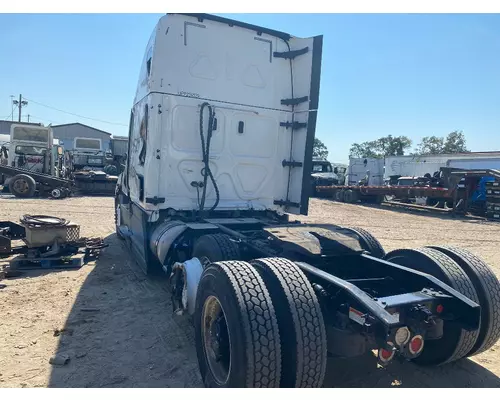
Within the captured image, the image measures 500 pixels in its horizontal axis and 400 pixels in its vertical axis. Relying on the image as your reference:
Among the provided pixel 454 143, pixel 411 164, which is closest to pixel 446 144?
pixel 454 143

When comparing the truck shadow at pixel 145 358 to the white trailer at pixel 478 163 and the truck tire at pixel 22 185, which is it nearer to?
the truck tire at pixel 22 185

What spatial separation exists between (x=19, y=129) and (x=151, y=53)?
15594 millimetres

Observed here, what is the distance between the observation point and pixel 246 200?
19.8 ft

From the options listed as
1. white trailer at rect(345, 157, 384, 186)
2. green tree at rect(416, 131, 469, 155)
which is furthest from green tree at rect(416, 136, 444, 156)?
white trailer at rect(345, 157, 384, 186)

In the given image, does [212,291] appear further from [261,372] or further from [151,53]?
[151,53]

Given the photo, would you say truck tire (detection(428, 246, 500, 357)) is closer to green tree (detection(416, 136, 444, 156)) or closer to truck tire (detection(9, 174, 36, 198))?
truck tire (detection(9, 174, 36, 198))

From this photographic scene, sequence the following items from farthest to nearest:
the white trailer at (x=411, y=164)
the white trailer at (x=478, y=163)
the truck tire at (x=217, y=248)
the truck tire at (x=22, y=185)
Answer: the white trailer at (x=411, y=164) → the white trailer at (x=478, y=163) → the truck tire at (x=22, y=185) → the truck tire at (x=217, y=248)

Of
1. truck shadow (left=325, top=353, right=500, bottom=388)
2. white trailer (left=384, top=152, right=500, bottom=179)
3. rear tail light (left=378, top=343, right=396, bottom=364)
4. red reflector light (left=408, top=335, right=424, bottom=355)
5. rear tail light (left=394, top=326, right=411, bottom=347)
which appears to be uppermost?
white trailer (left=384, top=152, right=500, bottom=179)

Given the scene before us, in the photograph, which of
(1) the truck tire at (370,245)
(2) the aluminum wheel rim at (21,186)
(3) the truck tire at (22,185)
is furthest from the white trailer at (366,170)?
(1) the truck tire at (370,245)

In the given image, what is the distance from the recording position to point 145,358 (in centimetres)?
358

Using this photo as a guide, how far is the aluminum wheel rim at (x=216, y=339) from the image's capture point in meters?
2.87

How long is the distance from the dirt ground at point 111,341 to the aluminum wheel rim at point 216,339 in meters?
0.35

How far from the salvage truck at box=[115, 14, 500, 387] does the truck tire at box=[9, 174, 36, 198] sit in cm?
1059

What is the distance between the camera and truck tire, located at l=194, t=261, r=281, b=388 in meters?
2.48
